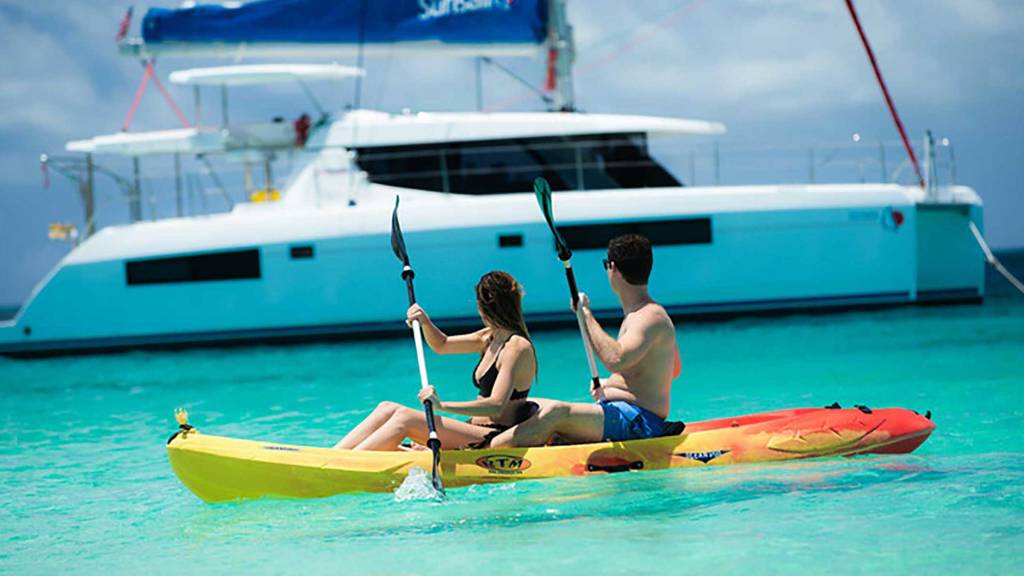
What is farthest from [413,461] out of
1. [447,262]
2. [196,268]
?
[196,268]

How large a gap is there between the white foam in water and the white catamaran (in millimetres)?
10742

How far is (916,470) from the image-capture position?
250 inches

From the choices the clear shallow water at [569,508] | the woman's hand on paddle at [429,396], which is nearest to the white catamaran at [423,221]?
the clear shallow water at [569,508]

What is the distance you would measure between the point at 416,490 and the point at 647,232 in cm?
1136

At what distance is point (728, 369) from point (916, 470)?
6.14 meters

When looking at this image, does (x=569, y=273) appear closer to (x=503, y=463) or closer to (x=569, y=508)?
(x=503, y=463)

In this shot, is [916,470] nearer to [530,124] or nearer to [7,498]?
[7,498]

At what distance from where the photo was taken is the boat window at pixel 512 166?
17.4 metres

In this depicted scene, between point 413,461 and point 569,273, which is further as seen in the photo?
point 569,273

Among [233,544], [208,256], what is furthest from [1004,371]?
[208,256]

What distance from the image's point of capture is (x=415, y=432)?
240 inches

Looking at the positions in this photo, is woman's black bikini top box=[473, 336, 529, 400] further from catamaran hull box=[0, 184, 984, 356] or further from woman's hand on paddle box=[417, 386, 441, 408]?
catamaran hull box=[0, 184, 984, 356]

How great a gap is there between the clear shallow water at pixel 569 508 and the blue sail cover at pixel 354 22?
7.56 metres

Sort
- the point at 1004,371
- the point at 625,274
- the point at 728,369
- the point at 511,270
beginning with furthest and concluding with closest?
the point at 511,270 → the point at 728,369 → the point at 1004,371 → the point at 625,274
